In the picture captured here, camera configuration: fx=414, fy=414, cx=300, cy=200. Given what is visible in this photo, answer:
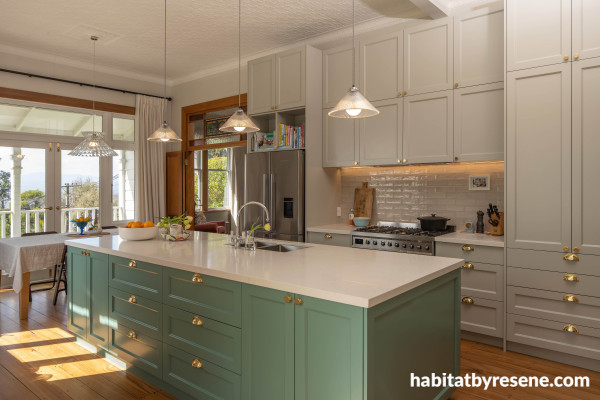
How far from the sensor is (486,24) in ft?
12.0

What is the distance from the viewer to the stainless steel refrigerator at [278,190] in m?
4.67

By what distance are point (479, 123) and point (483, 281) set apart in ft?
4.57

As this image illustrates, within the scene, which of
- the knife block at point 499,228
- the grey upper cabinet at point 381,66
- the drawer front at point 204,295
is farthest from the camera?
the grey upper cabinet at point 381,66

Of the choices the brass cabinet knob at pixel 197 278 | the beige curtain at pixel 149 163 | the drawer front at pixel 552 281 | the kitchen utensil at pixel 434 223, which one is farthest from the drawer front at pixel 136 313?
the beige curtain at pixel 149 163

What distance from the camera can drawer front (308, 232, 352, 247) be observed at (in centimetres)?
439

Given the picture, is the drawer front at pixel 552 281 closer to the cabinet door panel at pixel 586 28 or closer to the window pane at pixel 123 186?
the cabinet door panel at pixel 586 28

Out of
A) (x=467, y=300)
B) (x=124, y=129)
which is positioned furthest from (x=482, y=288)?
(x=124, y=129)

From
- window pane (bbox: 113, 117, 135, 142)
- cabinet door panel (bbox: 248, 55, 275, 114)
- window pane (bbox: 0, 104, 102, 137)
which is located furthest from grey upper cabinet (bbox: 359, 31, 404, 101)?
window pane (bbox: 0, 104, 102, 137)

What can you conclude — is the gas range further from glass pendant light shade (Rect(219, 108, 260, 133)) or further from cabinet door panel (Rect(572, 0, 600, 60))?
cabinet door panel (Rect(572, 0, 600, 60))

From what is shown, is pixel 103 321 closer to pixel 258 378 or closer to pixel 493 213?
pixel 258 378

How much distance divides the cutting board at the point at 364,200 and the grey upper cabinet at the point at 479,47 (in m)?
1.56

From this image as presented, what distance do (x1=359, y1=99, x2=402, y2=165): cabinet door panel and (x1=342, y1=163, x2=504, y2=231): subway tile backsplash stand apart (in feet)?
1.29

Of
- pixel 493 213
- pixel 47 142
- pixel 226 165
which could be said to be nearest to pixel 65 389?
pixel 493 213

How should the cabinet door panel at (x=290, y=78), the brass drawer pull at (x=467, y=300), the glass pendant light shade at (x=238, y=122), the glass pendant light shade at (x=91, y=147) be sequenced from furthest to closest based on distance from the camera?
the glass pendant light shade at (x=91, y=147), the cabinet door panel at (x=290, y=78), the brass drawer pull at (x=467, y=300), the glass pendant light shade at (x=238, y=122)
